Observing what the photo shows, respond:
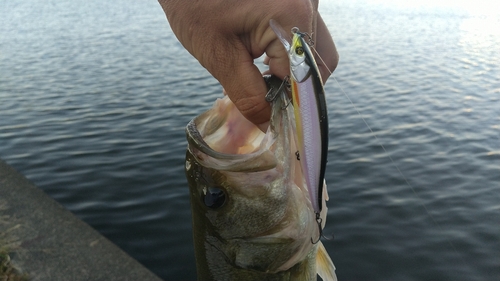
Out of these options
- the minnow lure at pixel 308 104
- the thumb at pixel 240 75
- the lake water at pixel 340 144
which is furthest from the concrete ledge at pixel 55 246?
the minnow lure at pixel 308 104

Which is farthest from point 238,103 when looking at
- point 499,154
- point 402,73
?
point 402,73

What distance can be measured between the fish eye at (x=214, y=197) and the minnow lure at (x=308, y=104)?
1.59 ft

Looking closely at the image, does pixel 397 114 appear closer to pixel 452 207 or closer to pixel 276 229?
pixel 452 207

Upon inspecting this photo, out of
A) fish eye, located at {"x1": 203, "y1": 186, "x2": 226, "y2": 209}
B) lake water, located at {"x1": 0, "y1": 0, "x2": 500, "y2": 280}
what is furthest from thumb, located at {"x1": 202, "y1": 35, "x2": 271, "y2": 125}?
lake water, located at {"x1": 0, "y1": 0, "x2": 500, "y2": 280}

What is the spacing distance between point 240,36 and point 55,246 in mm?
3809

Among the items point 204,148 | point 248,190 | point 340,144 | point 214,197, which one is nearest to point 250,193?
point 248,190

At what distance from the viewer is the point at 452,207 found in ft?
25.2

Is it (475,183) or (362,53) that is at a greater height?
(475,183)

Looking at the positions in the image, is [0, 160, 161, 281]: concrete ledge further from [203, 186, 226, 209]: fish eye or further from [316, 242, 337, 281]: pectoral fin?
[203, 186, 226, 209]: fish eye

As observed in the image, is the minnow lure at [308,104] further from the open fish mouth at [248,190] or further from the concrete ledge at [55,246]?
the concrete ledge at [55,246]

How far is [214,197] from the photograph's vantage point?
2086mm

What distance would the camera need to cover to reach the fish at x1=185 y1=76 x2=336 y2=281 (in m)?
1.95

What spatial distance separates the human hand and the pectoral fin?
3.33 ft

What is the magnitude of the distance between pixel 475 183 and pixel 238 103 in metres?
7.82
